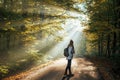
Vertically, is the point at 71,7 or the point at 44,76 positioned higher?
the point at 71,7

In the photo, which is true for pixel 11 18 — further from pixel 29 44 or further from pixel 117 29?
pixel 117 29

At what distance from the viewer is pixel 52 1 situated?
66.7 feet

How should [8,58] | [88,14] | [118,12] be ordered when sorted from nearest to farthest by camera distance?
[8,58] < [118,12] < [88,14]

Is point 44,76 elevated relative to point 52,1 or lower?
lower

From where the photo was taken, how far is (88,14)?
35500 millimetres

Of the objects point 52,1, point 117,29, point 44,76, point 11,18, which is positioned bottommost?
point 44,76

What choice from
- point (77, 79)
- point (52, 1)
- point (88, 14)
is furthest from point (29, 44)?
point (88, 14)

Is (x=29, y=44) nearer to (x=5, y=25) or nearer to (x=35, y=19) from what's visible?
(x=35, y=19)

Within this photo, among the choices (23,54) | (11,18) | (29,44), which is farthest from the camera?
(29,44)

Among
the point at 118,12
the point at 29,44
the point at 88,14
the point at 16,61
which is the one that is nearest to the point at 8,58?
the point at 16,61

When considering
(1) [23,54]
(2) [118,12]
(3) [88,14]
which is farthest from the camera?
(3) [88,14]

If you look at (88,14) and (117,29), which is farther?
(88,14)

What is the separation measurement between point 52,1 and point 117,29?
780 cm

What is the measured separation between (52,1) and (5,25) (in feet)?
25.9
